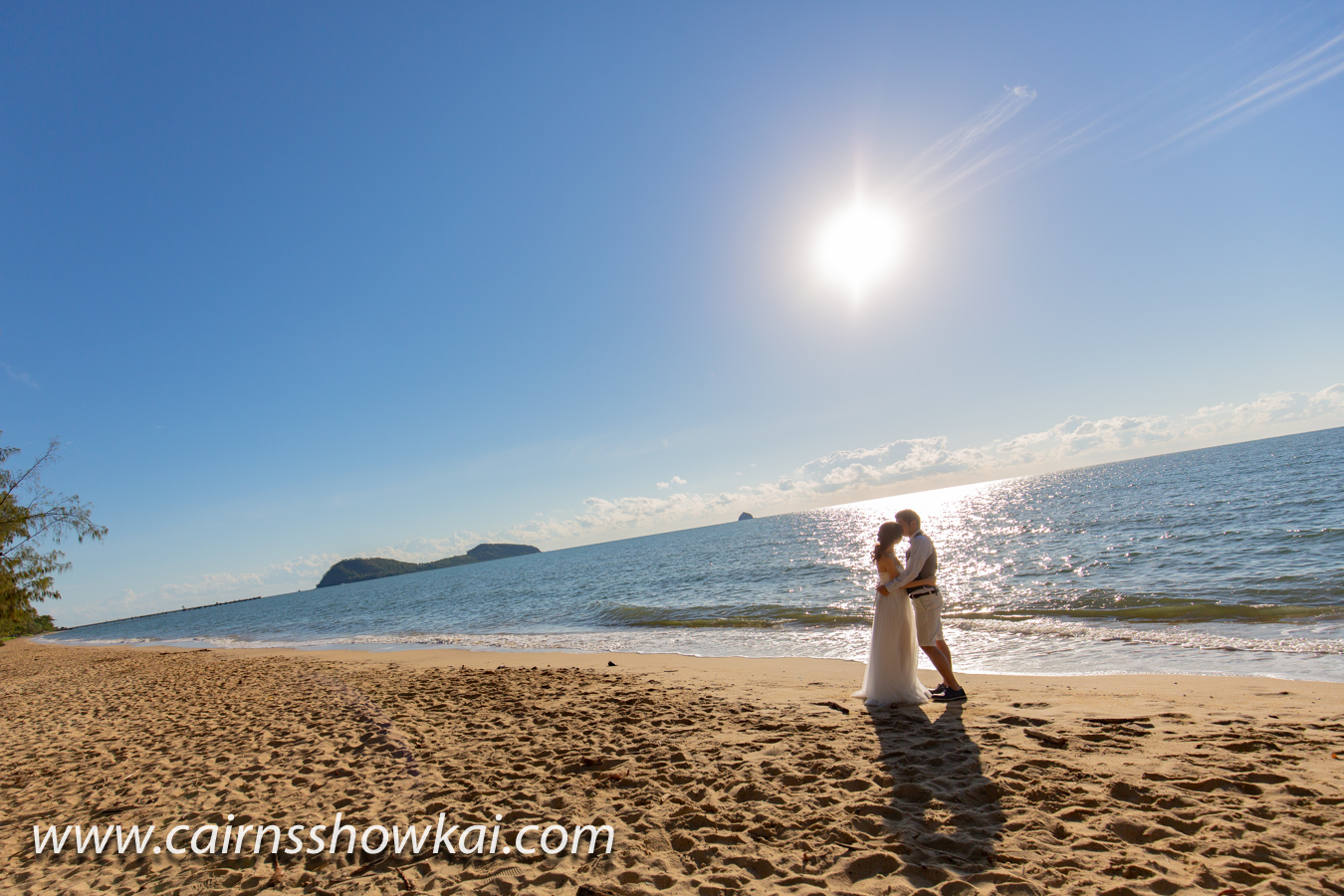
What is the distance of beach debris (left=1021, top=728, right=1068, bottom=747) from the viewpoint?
528cm

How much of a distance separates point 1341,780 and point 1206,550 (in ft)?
69.8

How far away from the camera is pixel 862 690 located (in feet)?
24.6

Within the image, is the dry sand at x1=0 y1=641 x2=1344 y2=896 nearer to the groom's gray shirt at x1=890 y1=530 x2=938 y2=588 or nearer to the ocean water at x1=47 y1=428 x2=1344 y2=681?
the groom's gray shirt at x1=890 y1=530 x2=938 y2=588

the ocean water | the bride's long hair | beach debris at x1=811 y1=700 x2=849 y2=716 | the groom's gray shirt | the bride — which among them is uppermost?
the bride's long hair

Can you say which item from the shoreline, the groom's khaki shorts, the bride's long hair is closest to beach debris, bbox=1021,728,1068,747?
the groom's khaki shorts

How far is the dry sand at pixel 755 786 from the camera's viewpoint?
3.53 meters

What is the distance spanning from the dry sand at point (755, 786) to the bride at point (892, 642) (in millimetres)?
353

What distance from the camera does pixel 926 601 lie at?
705cm

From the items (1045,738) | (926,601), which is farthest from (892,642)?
(1045,738)

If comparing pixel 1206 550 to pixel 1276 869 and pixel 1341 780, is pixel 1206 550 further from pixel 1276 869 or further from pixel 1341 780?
pixel 1276 869

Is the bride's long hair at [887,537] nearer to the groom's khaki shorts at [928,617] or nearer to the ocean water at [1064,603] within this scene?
the groom's khaki shorts at [928,617]

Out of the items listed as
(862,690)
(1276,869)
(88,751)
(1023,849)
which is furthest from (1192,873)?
(88,751)

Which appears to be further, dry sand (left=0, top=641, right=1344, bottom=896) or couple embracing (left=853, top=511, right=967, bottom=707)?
couple embracing (left=853, top=511, right=967, bottom=707)

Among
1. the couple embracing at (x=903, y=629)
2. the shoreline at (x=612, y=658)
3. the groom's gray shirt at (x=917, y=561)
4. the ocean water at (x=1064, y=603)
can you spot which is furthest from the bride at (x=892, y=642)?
the ocean water at (x=1064, y=603)
